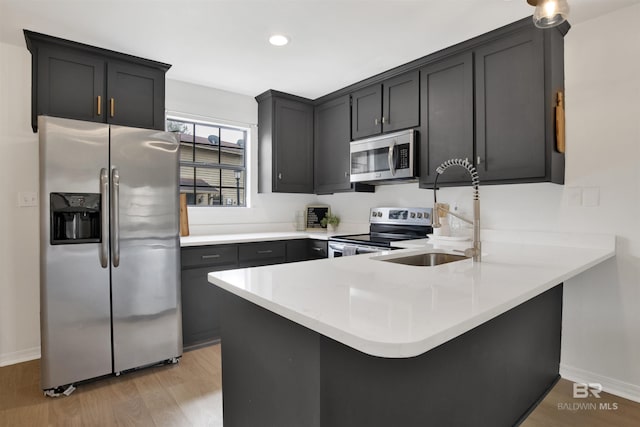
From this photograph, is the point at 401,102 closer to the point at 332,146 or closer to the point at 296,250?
the point at 332,146

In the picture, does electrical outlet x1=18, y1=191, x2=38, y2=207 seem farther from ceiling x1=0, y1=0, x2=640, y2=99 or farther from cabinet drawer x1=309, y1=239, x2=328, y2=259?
cabinet drawer x1=309, y1=239, x2=328, y2=259

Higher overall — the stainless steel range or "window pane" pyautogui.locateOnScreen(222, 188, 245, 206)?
"window pane" pyautogui.locateOnScreen(222, 188, 245, 206)

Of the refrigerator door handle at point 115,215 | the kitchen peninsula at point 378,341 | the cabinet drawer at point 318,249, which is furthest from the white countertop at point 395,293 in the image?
the cabinet drawer at point 318,249

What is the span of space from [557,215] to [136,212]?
2.92m

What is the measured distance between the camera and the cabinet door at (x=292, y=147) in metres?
3.73

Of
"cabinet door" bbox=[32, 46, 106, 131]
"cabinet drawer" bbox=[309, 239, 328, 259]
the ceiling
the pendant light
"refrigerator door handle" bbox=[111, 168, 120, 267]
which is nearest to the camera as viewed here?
the pendant light

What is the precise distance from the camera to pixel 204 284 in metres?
2.91

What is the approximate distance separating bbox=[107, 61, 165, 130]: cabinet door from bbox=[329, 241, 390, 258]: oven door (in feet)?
5.87

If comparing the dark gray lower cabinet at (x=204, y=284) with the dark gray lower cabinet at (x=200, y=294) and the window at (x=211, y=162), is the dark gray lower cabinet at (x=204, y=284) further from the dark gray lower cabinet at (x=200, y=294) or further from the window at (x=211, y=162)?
the window at (x=211, y=162)

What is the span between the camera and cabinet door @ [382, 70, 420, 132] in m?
2.93

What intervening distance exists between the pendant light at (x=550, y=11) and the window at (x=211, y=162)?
3069 mm

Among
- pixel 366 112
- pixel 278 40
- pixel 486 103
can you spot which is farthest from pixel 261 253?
pixel 486 103

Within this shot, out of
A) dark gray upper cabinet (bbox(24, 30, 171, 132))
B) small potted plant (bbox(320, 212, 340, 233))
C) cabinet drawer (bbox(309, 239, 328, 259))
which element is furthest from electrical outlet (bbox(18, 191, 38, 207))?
small potted plant (bbox(320, 212, 340, 233))

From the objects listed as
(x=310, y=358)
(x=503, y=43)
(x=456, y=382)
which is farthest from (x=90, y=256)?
(x=503, y=43)
